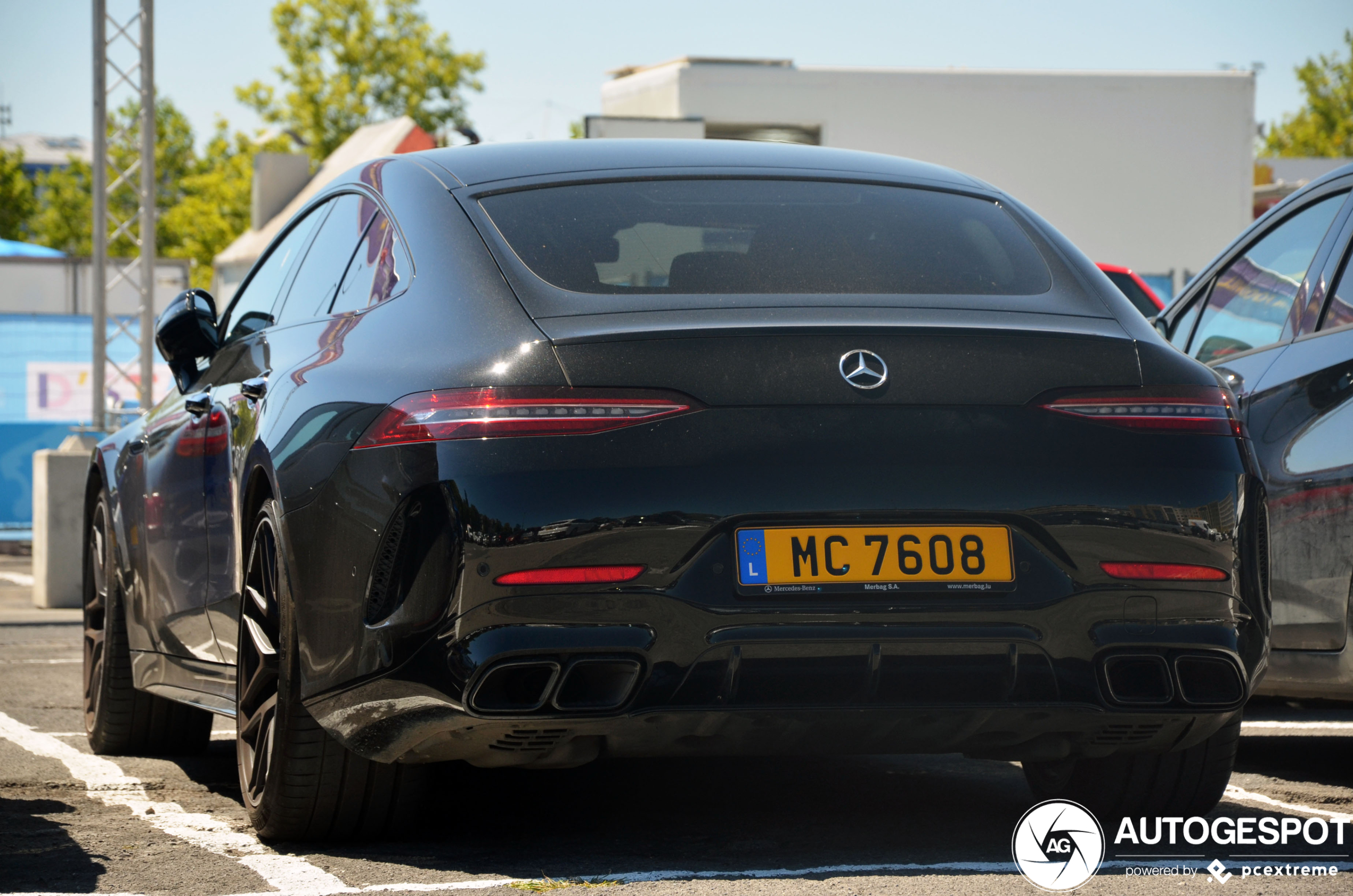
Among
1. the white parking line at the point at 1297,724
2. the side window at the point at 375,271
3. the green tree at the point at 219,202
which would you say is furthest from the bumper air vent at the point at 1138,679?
the green tree at the point at 219,202

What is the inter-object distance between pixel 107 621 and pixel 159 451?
0.81 metres

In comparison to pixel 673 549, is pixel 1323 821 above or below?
below

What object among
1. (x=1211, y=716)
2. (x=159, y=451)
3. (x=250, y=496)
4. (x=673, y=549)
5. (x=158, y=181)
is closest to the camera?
(x=673, y=549)

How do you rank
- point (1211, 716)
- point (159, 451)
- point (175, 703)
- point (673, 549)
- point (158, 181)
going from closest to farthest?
1. point (673, 549)
2. point (1211, 716)
3. point (159, 451)
4. point (175, 703)
5. point (158, 181)

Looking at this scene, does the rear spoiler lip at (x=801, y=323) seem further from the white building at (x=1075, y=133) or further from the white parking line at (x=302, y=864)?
the white building at (x=1075, y=133)

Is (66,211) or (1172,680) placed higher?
(66,211)

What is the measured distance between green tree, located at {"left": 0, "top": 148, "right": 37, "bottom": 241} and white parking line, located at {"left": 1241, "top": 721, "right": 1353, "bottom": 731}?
243 feet

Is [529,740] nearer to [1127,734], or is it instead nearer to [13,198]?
[1127,734]

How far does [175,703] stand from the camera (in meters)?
5.91

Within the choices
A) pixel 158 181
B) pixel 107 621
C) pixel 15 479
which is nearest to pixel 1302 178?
pixel 158 181

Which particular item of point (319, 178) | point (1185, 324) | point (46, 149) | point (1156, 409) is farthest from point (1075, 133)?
point (46, 149)

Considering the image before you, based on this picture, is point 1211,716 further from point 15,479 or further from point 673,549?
point 15,479

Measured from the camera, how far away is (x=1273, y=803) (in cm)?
493

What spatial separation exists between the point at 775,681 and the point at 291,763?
113 centimetres
